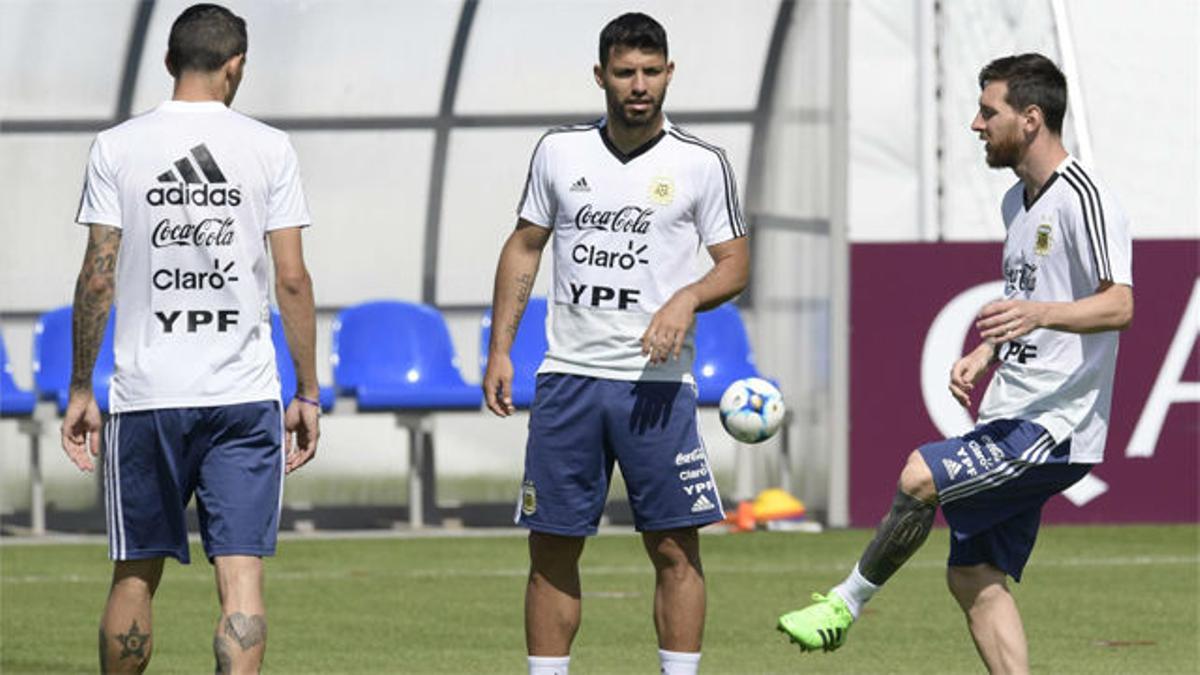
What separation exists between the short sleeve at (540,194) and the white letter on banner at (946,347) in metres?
7.77

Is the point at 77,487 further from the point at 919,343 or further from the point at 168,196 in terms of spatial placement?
the point at 168,196

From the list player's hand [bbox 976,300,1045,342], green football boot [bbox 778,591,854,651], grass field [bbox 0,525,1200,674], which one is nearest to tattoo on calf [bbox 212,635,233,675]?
green football boot [bbox 778,591,854,651]

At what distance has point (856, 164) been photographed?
16.0 m

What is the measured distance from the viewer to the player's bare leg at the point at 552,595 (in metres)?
7.76

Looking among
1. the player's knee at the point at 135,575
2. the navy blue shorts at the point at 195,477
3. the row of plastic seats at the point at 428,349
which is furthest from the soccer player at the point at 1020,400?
the row of plastic seats at the point at 428,349

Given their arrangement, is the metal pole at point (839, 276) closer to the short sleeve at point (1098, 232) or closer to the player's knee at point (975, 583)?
the player's knee at point (975, 583)

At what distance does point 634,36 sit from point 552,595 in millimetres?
1591

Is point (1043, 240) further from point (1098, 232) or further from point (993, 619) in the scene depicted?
point (993, 619)

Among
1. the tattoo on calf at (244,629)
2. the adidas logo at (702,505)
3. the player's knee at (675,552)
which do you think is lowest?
the tattoo on calf at (244,629)

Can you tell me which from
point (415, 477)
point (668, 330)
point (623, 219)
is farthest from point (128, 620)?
point (415, 477)

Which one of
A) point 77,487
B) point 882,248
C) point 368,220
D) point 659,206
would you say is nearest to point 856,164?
point 882,248

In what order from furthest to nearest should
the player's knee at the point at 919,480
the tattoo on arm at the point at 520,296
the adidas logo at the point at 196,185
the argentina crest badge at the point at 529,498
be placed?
1. the tattoo on arm at the point at 520,296
2. the argentina crest badge at the point at 529,498
3. the player's knee at the point at 919,480
4. the adidas logo at the point at 196,185

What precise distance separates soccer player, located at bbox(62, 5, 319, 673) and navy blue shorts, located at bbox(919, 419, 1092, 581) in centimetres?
177

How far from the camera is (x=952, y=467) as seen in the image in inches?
294
